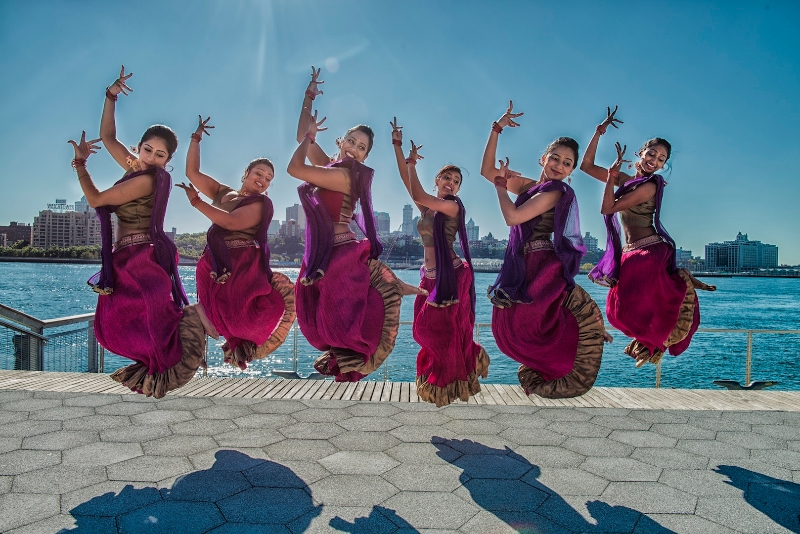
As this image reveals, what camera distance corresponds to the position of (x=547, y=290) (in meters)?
4.23

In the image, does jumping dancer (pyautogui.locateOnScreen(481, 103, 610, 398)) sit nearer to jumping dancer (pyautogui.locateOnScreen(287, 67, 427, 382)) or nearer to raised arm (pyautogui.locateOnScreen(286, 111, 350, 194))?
jumping dancer (pyautogui.locateOnScreen(287, 67, 427, 382))

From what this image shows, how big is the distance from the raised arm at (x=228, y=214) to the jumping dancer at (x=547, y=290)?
6.09 ft

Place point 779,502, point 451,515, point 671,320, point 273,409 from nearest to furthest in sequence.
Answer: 1. point 451,515
2. point 779,502
3. point 671,320
4. point 273,409

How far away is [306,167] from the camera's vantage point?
4.20 m

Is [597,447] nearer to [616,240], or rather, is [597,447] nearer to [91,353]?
[616,240]

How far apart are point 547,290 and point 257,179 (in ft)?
8.24

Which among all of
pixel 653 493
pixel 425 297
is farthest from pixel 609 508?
pixel 425 297

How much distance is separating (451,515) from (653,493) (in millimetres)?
1448

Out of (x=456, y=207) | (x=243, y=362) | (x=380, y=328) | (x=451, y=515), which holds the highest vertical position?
(x=456, y=207)

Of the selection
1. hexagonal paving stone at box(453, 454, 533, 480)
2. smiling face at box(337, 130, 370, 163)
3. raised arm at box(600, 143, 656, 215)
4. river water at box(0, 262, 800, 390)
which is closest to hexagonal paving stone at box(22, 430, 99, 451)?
hexagonal paving stone at box(453, 454, 533, 480)

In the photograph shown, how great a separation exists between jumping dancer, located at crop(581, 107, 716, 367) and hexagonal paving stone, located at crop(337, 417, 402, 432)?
2.18 m

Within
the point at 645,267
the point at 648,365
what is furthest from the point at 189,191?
the point at 648,365

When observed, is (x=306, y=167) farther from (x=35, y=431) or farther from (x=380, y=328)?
(x=35, y=431)

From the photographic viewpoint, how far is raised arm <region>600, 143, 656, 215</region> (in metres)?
4.61
